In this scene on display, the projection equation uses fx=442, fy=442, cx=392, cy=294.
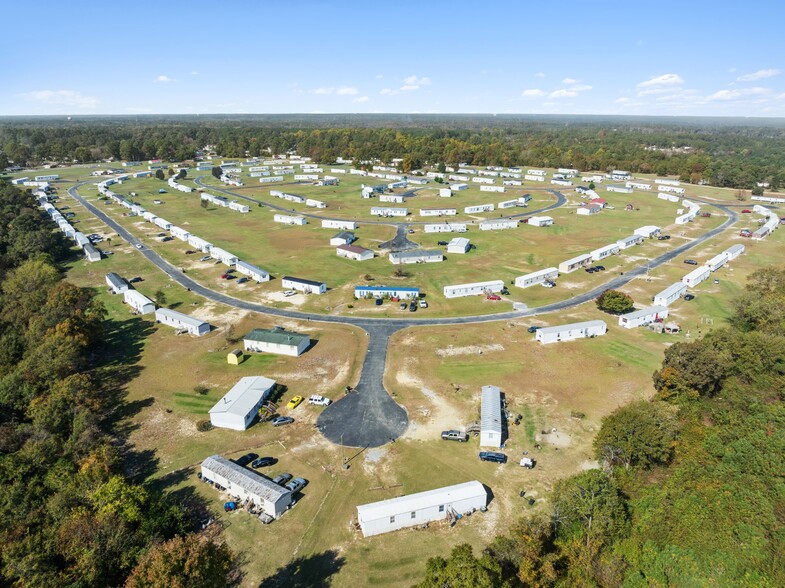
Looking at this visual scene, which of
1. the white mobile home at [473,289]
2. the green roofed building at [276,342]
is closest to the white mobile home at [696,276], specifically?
the white mobile home at [473,289]

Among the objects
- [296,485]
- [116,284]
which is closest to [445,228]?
[116,284]

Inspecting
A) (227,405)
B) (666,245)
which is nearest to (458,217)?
(666,245)

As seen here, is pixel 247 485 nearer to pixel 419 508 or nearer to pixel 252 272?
pixel 419 508

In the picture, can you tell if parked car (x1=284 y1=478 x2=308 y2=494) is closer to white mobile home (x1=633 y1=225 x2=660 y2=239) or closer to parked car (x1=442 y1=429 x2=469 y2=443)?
parked car (x1=442 y1=429 x2=469 y2=443)

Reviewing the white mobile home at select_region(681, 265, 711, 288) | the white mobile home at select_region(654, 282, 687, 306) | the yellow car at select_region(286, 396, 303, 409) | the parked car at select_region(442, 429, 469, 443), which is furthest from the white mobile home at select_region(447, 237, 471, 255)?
the parked car at select_region(442, 429, 469, 443)

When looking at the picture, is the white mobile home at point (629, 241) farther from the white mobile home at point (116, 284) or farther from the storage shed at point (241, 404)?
the white mobile home at point (116, 284)
